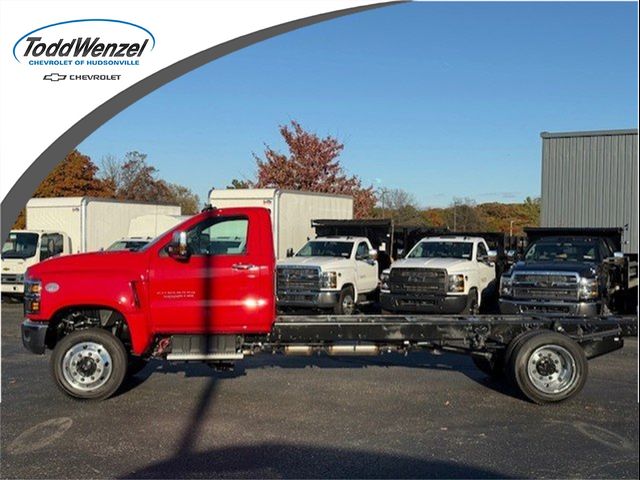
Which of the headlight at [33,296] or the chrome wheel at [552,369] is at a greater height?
the headlight at [33,296]

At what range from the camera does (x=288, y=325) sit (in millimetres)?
8383

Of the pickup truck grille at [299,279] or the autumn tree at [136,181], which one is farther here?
the autumn tree at [136,181]

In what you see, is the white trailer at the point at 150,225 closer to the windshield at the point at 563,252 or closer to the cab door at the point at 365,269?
the cab door at the point at 365,269

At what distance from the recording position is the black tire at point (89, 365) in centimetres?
815

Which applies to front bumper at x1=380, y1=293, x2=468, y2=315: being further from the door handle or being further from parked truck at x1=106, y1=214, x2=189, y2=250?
parked truck at x1=106, y1=214, x2=189, y2=250

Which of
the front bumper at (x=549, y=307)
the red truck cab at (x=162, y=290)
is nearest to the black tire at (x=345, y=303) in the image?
the front bumper at (x=549, y=307)

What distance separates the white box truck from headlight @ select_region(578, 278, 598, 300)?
14793 mm

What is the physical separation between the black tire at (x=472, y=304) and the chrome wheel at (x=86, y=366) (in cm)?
922

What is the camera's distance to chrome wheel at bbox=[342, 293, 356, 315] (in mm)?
16253

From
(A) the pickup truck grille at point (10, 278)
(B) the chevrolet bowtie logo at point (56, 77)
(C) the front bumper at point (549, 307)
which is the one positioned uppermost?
(B) the chevrolet bowtie logo at point (56, 77)

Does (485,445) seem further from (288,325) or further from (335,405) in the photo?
(288,325)

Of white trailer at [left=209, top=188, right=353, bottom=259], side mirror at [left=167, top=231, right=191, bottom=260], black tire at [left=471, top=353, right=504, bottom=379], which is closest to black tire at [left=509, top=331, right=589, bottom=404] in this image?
black tire at [left=471, top=353, right=504, bottom=379]

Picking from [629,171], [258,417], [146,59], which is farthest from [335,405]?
[629,171]

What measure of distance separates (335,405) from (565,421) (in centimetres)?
242
